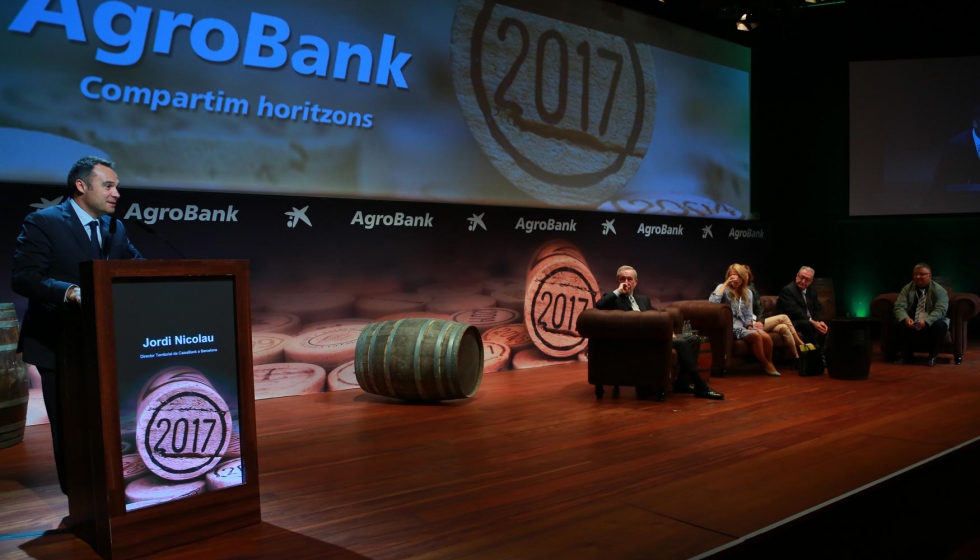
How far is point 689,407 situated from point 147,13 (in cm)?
487

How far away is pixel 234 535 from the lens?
2.87 meters

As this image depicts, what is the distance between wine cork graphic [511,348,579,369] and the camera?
25.5 feet

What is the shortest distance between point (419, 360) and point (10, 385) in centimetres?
254

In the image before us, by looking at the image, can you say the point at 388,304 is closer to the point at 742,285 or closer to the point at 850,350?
the point at 742,285

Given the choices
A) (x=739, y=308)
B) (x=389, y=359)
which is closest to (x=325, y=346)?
(x=389, y=359)

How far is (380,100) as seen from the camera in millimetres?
6762

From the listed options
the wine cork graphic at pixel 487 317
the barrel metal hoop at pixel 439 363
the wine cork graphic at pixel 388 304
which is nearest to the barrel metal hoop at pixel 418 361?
the barrel metal hoop at pixel 439 363

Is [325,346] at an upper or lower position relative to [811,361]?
upper

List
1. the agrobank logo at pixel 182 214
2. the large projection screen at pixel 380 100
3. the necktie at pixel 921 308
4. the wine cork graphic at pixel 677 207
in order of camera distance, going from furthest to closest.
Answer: the wine cork graphic at pixel 677 207
the necktie at pixel 921 308
the agrobank logo at pixel 182 214
the large projection screen at pixel 380 100

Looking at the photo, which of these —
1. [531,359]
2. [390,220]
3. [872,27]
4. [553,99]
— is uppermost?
[872,27]

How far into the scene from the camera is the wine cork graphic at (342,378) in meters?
6.48

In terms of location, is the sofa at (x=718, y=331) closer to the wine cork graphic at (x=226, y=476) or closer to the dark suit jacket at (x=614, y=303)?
the dark suit jacket at (x=614, y=303)

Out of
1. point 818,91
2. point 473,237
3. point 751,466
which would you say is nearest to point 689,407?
point 751,466

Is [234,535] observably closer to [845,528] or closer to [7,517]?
[7,517]
